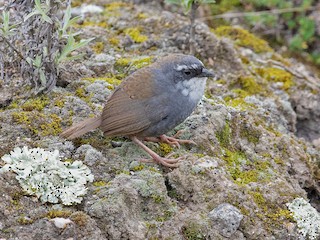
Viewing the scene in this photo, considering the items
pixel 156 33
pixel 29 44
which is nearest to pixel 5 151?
pixel 29 44

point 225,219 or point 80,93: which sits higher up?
point 80,93

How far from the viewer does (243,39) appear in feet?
23.2

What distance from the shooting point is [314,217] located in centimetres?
440

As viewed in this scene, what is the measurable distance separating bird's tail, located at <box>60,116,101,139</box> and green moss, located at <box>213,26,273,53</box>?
290cm

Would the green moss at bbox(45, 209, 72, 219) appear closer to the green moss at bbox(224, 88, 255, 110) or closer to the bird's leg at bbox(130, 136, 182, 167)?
the bird's leg at bbox(130, 136, 182, 167)

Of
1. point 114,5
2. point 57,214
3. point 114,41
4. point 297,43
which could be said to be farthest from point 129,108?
point 297,43

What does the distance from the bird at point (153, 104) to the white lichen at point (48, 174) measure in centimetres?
38

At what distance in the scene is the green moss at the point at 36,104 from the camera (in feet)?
15.9

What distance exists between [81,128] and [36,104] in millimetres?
605

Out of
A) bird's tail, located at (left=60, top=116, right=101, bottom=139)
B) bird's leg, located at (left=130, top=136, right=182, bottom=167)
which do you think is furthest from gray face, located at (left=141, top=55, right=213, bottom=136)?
bird's tail, located at (left=60, top=116, right=101, bottom=139)

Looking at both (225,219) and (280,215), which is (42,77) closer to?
(225,219)

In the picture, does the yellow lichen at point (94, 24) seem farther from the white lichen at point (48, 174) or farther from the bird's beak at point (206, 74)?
the white lichen at point (48, 174)

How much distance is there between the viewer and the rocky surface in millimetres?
3898

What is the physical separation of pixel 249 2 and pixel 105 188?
17.8 feet
